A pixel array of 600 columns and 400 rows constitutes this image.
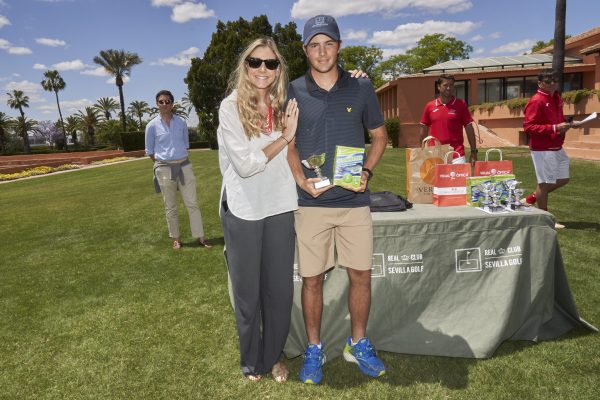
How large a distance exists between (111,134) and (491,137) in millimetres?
52917

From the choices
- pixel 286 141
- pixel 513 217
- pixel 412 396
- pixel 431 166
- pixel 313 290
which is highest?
pixel 286 141

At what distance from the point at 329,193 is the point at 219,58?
40.3 m

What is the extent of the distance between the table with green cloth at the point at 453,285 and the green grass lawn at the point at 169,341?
0.52ft

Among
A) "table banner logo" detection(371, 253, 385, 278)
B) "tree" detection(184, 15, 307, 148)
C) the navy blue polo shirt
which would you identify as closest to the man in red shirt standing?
"table banner logo" detection(371, 253, 385, 278)

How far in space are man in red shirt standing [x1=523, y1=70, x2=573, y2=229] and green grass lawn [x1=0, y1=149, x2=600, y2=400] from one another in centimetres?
83

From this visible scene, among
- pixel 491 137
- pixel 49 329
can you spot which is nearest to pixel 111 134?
pixel 491 137

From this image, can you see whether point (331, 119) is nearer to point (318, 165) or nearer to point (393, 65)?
point (318, 165)

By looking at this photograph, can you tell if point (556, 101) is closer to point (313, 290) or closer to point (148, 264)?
point (313, 290)

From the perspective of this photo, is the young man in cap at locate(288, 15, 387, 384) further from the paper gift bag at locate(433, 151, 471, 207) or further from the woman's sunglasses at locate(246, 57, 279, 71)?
the paper gift bag at locate(433, 151, 471, 207)

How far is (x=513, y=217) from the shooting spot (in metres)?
3.14

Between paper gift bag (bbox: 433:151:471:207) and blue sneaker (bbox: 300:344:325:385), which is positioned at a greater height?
paper gift bag (bbox: 433:151:471:207)

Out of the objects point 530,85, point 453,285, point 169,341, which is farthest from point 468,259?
point 530,85

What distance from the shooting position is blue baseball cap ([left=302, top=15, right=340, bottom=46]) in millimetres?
2623

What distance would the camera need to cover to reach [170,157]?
20.4ft
